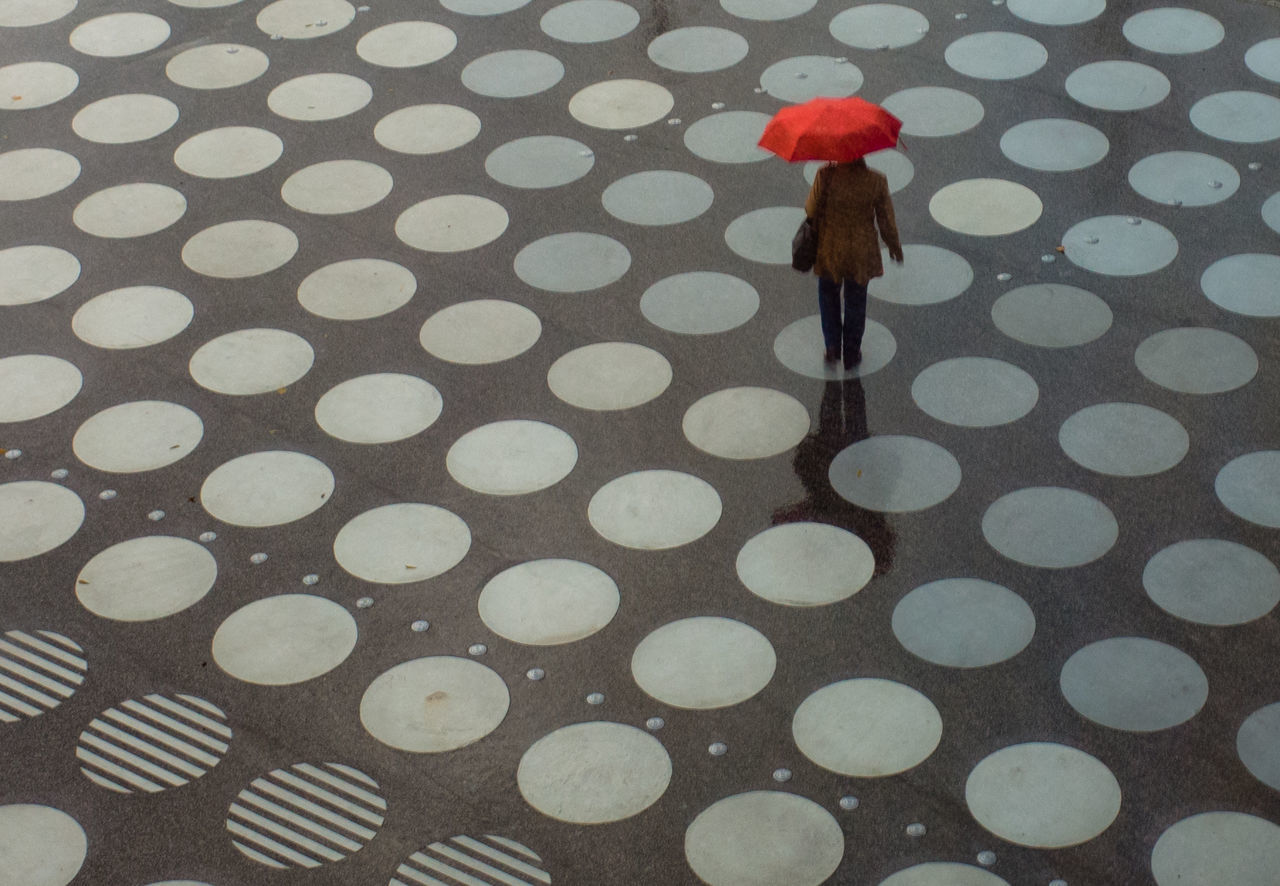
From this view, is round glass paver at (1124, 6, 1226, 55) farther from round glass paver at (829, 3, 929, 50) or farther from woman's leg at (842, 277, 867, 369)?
woman's leg at (842, 277, 867, 369)

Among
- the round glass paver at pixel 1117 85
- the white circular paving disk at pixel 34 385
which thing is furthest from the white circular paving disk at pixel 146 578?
the round glass paver at pixel 1117 85

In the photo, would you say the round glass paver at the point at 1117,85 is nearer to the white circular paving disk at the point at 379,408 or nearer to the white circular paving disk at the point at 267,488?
the white circular paving disk at the point at 379,408

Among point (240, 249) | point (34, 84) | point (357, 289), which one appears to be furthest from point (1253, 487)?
point (34, 84)

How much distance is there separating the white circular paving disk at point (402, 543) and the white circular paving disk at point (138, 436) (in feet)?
2.50

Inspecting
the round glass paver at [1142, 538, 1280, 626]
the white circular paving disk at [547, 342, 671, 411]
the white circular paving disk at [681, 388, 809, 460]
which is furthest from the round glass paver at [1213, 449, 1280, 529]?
the white circular paving disk at [547, 342, 671, 411]

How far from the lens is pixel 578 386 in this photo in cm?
522

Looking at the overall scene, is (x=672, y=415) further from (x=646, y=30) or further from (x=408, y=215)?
(x=646, y=30)

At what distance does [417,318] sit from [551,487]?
1088 mm

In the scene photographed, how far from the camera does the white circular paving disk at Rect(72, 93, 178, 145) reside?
6.66 metres

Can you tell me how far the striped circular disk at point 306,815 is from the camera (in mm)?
3822

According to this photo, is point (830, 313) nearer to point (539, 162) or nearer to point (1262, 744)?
point (539, 162)

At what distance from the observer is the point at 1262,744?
12.9 ft

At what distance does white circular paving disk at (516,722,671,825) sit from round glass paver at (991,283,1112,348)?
225 centimetres

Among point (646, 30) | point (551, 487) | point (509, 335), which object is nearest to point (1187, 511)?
point (551, 487)
